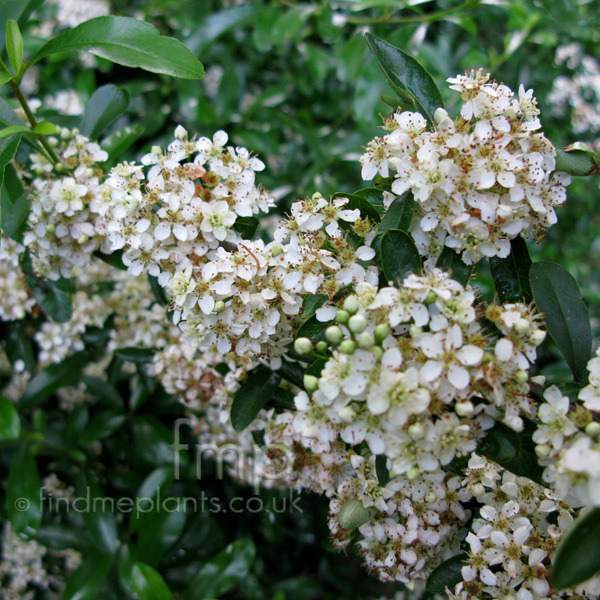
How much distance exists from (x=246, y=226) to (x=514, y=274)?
871 mm

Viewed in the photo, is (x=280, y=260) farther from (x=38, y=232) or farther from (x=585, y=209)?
(x=585, y=209)

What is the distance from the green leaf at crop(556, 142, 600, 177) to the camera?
1.49 meters

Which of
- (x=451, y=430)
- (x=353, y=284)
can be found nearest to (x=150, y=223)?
(x=353, y=284)

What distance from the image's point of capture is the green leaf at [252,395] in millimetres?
1731

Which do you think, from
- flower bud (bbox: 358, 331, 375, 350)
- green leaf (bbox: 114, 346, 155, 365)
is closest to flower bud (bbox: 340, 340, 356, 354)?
flower bud (bbox: 358, 331, 375, 350)

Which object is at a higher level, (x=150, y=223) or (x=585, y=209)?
(x=150, y=223)

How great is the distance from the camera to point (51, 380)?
2.78m

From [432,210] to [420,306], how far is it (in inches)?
12.5

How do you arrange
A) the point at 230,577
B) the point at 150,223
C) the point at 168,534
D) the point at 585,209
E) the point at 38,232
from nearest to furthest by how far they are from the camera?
the point at 150,223 < the point at 38,232 < the point at 230,577 < the point at 168,534 < the point at 585,209

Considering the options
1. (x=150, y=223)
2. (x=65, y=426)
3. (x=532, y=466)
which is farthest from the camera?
(x=65, y=426)

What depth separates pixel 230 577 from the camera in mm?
2307

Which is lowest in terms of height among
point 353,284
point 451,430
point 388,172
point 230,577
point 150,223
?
point 230,577

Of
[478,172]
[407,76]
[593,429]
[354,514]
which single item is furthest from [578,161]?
[354,514]

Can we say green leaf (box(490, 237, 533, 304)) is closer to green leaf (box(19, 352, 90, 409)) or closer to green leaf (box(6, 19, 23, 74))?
green leaf (box(6, 19, 23, 74))
